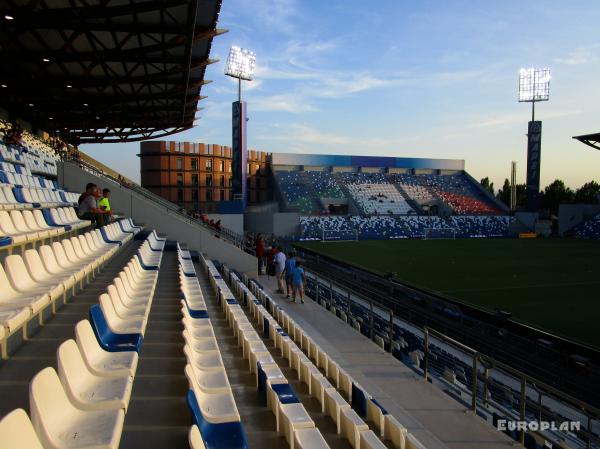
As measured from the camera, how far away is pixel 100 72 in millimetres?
16188

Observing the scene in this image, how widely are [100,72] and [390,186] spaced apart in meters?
34.6

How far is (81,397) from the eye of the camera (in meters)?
2.42

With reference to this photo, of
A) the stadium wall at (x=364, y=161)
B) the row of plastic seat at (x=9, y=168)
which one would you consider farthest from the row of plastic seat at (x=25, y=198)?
the stadium wall at (x=364, y=161)

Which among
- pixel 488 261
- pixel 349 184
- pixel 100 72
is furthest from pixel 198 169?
pixel 488 261

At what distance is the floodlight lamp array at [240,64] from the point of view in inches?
1251

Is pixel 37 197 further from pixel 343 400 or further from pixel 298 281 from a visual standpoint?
pixel 343 400

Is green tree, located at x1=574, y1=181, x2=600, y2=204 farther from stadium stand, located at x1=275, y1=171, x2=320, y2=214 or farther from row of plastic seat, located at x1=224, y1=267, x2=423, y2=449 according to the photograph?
row of plastic seat, located at x1=224, y1=267, x2=423, y2=449

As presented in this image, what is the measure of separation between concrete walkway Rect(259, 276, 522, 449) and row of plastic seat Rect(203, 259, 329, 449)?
1268 mm

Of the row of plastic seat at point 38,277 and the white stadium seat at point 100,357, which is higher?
the row of plastic seat at point 38,277

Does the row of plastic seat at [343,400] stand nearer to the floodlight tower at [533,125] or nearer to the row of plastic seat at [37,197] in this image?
the row of plastic seat at [37,197]

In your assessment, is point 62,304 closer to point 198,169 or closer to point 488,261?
point 488,261

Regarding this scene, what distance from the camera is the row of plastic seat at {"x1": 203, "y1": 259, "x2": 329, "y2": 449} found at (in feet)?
9.83

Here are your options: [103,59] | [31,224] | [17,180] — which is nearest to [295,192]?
[103,59]

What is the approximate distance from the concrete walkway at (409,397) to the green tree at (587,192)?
57.3 meters
